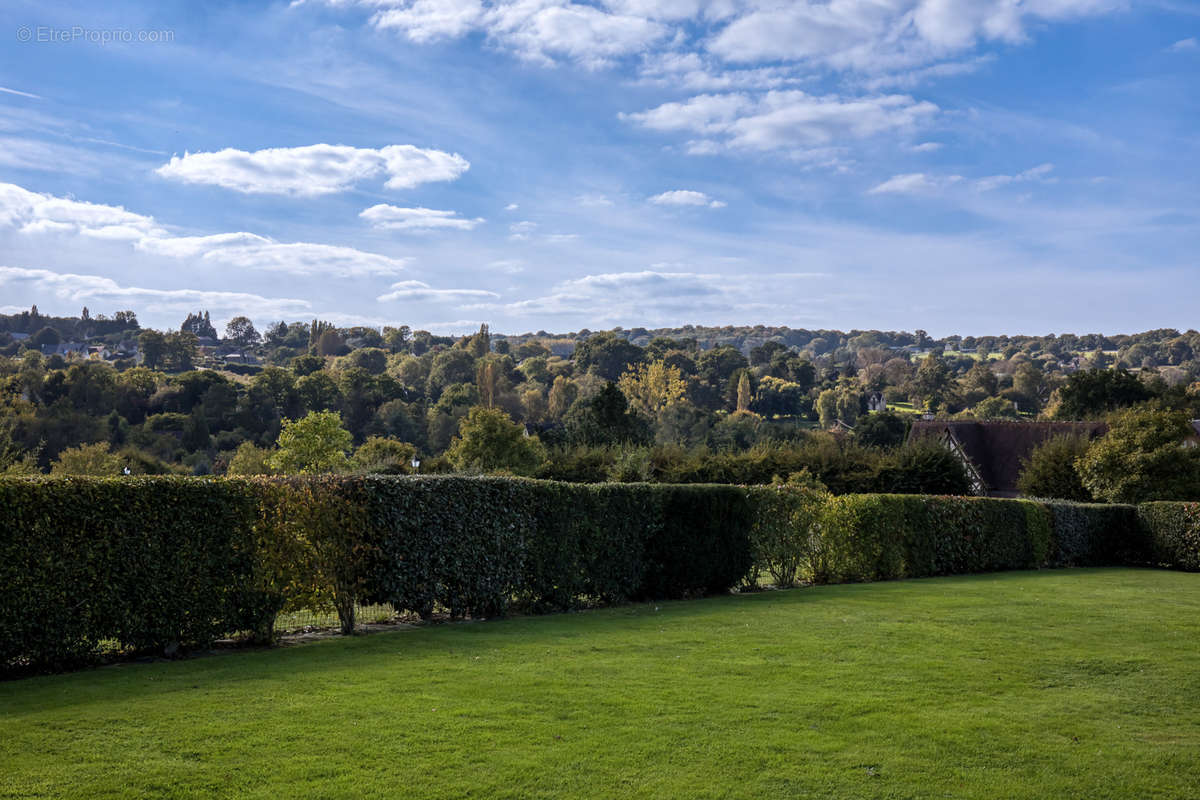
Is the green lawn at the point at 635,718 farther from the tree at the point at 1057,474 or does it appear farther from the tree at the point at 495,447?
the tree at the point at 495,447

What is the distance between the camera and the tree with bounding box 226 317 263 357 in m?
166

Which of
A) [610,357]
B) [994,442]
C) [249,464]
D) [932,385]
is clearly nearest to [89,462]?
[249,464]

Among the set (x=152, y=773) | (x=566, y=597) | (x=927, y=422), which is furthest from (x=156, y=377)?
(x=152, y=773)

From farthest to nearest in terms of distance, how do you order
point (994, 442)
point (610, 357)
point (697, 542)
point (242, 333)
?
point (242, 333), point (610, 357), point (994, 442), point (697, 542)

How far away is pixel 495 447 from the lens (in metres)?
45.2

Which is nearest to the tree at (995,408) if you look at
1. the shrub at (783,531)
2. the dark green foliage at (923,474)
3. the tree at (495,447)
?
the dark green foliage at (923,474)

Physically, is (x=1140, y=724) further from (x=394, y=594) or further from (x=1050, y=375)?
(x=1050, y=375)

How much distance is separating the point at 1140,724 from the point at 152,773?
7.18 meters

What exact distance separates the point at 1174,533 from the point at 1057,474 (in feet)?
36.7

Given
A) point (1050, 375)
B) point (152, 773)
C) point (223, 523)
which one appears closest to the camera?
point (152, 773)

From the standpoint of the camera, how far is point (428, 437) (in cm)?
8206

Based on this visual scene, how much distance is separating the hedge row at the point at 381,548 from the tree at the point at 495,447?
27904 mm

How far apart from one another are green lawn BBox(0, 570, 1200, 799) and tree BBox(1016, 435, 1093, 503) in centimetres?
2570

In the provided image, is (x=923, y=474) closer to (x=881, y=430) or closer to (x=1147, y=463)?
(x=1147, y=463)
